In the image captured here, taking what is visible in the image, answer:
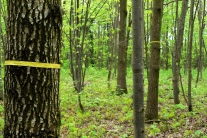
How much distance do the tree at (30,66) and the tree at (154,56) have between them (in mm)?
4447

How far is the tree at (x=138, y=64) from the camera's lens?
2.87 meters

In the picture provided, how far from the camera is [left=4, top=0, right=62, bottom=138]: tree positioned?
2193 mm

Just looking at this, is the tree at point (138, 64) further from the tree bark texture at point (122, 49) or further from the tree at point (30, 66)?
the tree bark texture at point (122, 49)

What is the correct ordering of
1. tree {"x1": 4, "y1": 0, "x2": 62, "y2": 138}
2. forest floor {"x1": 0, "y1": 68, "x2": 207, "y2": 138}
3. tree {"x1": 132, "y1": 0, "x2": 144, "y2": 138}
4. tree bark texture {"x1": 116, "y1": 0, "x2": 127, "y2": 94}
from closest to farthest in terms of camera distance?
tree {"x1": 4, "y1": 0, "x2": 62, "y2": 138}, tree {"x1": 132, "y1": 0, "x2": 144, "y2": 138}, forest floor {"x1": 0, "y1": 68, "x2": 207, "y2": 138}, tree bark texture {"x1": 116, "y1": 0, "x2": 127, "y2": 94}

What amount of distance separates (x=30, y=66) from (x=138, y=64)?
Answer: 4.18ft

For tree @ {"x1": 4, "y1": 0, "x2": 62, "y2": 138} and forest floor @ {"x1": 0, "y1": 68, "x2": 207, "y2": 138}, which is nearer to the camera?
tree @ {"x1": 4, "y1": 0, "x2": 62, "y2": 138}

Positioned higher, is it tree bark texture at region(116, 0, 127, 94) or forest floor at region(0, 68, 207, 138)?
tree bark texture at region(116, 0, 127, 94)

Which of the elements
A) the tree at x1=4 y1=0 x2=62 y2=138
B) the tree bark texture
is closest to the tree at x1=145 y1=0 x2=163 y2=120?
the tree bark texture

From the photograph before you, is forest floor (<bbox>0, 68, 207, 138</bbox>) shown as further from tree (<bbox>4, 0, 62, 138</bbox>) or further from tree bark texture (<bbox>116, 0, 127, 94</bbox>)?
tree (<bbox>4, 0, 62, 138</bbox>)

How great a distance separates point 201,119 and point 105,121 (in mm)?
2700

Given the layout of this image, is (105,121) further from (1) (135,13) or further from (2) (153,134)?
(1) (135,13)

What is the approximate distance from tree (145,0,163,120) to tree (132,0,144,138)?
3563 mm

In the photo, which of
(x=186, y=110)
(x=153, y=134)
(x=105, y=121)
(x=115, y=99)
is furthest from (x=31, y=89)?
(x=115, y=99)

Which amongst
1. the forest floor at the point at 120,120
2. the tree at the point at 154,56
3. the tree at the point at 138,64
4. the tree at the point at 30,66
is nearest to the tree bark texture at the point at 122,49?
the forest floor at the point at 120,120
